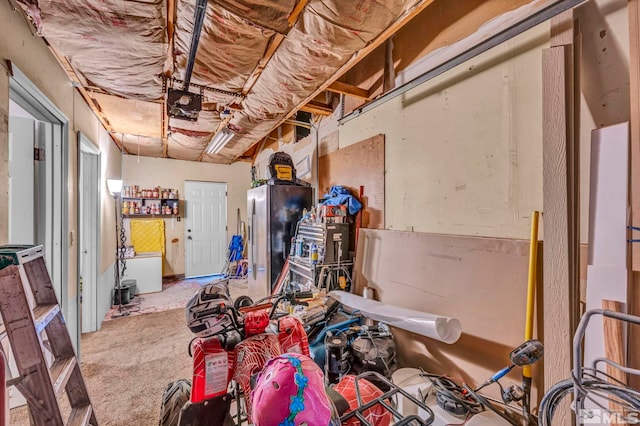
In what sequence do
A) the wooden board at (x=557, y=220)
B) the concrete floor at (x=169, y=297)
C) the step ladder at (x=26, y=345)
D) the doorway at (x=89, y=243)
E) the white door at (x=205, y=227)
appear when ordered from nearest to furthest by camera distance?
the step ladder at (x=26, y=345), the wooden board at (x=557, y=220), the doorway at (x=89, y=243), the concrete floor at (x=169, y=297), the white door at (x=205, y=227)

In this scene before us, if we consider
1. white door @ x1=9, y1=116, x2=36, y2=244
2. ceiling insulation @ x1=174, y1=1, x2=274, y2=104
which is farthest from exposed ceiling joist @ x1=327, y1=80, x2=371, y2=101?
white door @ x1=9, y1=116, x2=36, y2=244

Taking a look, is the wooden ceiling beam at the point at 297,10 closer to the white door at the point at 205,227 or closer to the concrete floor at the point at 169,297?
the concrete floor at the point at 169,297

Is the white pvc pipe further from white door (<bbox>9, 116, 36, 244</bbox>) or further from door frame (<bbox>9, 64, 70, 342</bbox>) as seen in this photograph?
white door (<bbox>9, 116, 36, 244</bbox>)

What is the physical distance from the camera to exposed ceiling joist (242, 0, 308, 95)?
5.43 ft

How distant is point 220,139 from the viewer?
409cm

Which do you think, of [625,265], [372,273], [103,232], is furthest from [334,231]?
[103,232]

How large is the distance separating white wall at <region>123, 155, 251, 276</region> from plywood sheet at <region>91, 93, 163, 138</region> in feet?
6.02

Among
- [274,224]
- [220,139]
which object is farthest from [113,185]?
[274,224]

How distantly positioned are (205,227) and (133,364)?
392 cm

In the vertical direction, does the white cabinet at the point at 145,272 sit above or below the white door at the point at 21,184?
below

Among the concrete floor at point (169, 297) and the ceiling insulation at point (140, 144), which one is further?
the ceiling insulation at point (140, 144)

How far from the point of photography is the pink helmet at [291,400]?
2.33 feet

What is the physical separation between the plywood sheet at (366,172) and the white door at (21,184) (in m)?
2.82

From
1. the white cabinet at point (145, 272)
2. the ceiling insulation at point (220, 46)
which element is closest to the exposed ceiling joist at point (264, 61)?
the ceiling insulation at point (220, 46)
